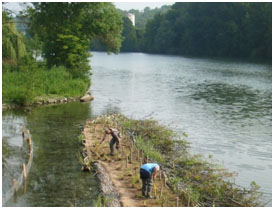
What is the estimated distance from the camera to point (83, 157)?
747 inches

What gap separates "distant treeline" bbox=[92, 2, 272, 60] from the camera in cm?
10356

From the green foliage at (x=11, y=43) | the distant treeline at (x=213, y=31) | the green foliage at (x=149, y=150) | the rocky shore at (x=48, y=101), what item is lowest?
the green foliage at (x=149, y=150)

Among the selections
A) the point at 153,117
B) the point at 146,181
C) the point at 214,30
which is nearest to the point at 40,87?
the point at 153,117

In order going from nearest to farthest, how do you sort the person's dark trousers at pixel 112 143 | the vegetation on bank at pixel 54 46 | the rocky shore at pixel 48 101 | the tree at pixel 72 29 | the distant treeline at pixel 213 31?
the person's dark trousers at pixel 112 143
the rocky shore at pixel 48 101
the vegetation on bank at pixel 54 46
the tree at pixel 72 29
the distant treeline at pixel 213 31

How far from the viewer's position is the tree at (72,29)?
1662 inches

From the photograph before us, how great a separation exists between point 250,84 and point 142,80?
43.7 feet

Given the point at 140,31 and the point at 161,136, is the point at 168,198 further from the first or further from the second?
the point at 140,31

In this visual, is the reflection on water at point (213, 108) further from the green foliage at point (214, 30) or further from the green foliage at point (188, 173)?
the green foliage at point (214, 30)

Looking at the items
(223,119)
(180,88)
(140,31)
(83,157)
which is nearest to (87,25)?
(180,88)

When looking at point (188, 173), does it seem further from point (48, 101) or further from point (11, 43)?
point (11, 43)

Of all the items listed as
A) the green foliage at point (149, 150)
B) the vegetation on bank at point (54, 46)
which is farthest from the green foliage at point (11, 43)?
the green foliage at point (149, 150)

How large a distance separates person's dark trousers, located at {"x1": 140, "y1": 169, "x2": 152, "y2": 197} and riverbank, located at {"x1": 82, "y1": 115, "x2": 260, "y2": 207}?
249 mm

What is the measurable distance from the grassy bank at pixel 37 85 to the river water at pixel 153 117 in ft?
5.77

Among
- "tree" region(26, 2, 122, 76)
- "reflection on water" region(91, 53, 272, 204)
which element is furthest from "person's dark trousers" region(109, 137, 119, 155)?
"tree" region(26, 2, 122, 76)
